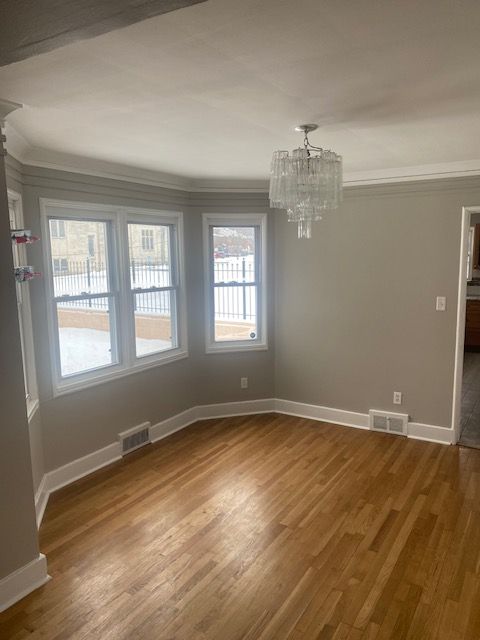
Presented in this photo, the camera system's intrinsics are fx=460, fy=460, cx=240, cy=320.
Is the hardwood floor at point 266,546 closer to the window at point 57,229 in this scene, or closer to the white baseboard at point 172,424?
the white baseboard at point 172,424

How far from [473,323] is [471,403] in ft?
9.38

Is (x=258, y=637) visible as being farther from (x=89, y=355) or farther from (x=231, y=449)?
(x=89, y=355)

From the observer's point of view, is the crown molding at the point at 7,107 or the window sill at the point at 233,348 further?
the window sill at the point at 233,348

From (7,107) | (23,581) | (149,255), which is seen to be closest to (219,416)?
(149,255)

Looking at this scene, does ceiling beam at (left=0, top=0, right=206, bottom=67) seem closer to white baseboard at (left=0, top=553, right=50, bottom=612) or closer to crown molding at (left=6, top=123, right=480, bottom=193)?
crown molding at (left=6, top=123, right=480, bottom=193)

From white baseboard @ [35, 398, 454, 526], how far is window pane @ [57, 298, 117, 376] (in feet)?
2.52

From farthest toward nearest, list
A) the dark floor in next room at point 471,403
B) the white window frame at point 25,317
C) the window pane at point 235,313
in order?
the window pane at point 235,313, the dark floor in next room at point 471,403, the white window frame at point 25,317

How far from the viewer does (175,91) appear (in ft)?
6.84

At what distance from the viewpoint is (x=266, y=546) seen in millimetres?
2865

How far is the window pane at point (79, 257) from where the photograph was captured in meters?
3.60

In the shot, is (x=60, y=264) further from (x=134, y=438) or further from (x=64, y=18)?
(x=64, y=18)

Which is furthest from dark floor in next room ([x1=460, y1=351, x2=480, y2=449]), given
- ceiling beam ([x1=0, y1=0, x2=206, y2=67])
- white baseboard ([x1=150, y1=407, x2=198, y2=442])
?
ceiling beam ([x1=0, y1=0, x2=206, y2=67])

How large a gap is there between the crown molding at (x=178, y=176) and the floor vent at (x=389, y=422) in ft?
7.39

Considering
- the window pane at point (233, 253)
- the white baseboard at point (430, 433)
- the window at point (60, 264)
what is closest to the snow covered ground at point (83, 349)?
the window at point (60, 264)
